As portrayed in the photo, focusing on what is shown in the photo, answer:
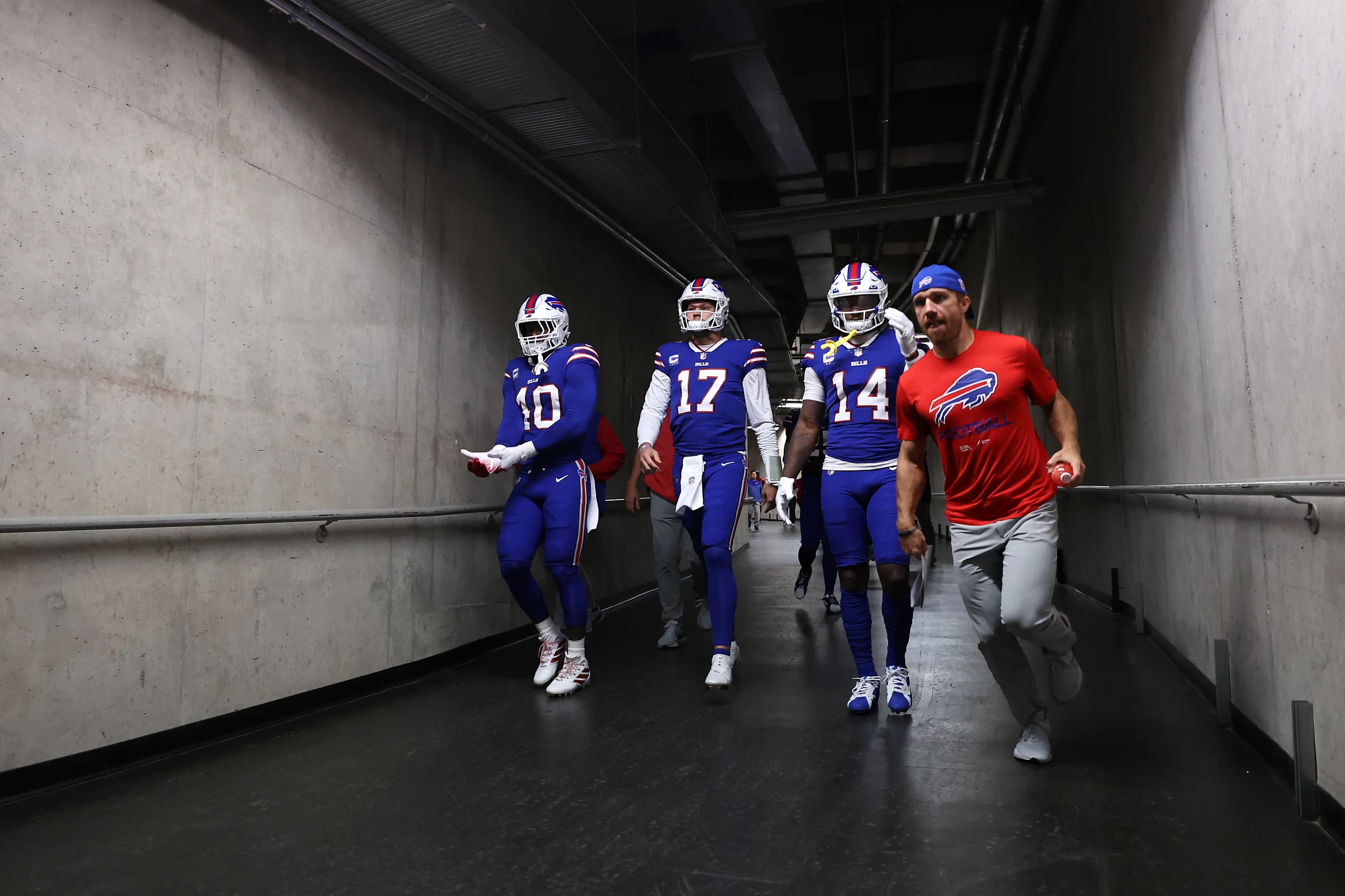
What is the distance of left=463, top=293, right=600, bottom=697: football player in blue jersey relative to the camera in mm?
4020

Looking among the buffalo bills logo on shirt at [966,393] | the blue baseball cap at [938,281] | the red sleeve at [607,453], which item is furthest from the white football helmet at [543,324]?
the buffalo bills logo on shirt at [966,393]

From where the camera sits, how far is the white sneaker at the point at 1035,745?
2658mm

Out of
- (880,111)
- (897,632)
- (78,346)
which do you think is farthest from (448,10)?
(880,111)

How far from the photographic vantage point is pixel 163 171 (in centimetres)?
302

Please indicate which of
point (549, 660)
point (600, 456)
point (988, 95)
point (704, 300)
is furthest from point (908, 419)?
point (988, 95)

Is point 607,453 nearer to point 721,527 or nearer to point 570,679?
point 721,527

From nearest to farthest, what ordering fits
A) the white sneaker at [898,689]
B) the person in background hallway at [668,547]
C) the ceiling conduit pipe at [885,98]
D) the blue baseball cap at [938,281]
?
1. the blue baseball cap at [938,281]
2. the white sneaker at [898,689]
3. the person in background hallway at [668,547]
4. the ceiling conduit pipe at [885,98]

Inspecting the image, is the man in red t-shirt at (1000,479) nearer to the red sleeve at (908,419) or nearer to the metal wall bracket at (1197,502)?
the red sleeve at (908,419)

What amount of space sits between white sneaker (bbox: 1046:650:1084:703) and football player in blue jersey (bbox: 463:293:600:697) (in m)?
2.10

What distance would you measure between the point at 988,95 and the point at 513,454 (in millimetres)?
5960

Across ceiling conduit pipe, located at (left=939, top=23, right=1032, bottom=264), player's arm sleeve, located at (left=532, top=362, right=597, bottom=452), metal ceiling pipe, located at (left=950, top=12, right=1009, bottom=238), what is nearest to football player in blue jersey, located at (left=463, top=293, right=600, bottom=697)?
player's arm sleeve, located at (left=532, top=362, right=597, bottom=452)

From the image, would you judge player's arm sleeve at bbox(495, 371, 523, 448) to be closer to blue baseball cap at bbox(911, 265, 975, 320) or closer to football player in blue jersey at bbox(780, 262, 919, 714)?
football player in blue jersey at bbox(780, 262, 919, 714)

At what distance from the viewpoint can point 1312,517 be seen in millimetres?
2232

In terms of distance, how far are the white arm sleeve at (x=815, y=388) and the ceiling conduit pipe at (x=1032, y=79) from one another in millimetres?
3782
